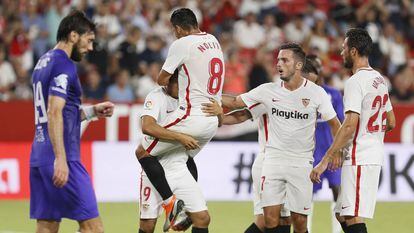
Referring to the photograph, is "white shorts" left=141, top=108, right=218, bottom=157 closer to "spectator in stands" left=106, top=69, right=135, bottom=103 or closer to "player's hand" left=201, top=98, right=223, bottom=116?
"player's hand" left=201, top=98, right=223, bottom=116

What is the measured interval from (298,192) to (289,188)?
0.31ft

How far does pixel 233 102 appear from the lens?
9.47 meters

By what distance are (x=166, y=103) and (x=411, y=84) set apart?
38.6 ft

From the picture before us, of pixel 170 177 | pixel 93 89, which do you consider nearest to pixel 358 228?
pixel 170 177

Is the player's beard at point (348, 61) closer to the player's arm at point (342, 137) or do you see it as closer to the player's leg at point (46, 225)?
Answer: the player's arm at point (342, 137)

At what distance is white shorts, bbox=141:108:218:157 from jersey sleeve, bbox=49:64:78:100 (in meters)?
1.45

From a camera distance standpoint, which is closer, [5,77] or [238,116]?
[238,116]

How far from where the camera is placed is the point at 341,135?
8.78 metres

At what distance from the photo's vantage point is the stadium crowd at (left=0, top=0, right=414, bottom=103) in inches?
732

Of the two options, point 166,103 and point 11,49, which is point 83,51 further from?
point 11,49

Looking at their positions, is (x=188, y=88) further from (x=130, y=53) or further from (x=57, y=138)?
(x=130, y=53)

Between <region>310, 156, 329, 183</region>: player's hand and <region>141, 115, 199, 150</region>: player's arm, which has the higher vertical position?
<region>141, 115, 199, 150</region>: player's arm

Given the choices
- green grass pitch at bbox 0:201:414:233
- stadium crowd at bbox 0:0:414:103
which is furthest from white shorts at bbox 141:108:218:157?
stadium crowd at bbox 0:0:414:103

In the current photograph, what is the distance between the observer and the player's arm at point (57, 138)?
24.7 feet
